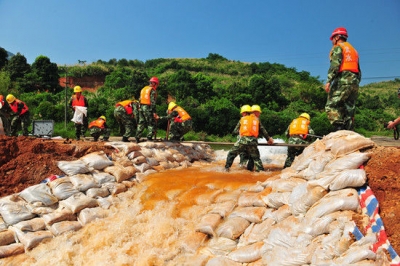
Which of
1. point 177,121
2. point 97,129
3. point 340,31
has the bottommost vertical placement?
point 97,129

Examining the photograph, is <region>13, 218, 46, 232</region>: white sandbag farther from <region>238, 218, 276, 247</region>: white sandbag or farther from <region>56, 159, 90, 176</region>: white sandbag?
<region>238, 218, 276, 247</region>: white sandbag

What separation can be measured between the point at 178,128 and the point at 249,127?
267cm

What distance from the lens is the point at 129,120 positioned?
8.20m

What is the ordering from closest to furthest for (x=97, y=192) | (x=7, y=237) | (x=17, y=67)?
(x=7, y=237) → (x=97, y=192) → (x=17, y=67)

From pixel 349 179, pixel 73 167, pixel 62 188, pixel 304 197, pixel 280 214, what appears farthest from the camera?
pixel 73 167

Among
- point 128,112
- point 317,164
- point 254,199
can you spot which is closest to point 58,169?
point 128,112

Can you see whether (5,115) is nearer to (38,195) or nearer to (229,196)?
(38,195)

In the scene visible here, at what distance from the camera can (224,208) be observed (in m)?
4.02

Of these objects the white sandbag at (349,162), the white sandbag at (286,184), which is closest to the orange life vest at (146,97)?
the white sandbag at (286,184)

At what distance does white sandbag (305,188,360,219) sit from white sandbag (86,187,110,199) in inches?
124

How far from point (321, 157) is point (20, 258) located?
3.51m

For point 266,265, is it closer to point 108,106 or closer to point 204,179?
point 204,179

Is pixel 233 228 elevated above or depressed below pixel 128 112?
below

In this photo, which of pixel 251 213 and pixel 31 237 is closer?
pixel 251 213
